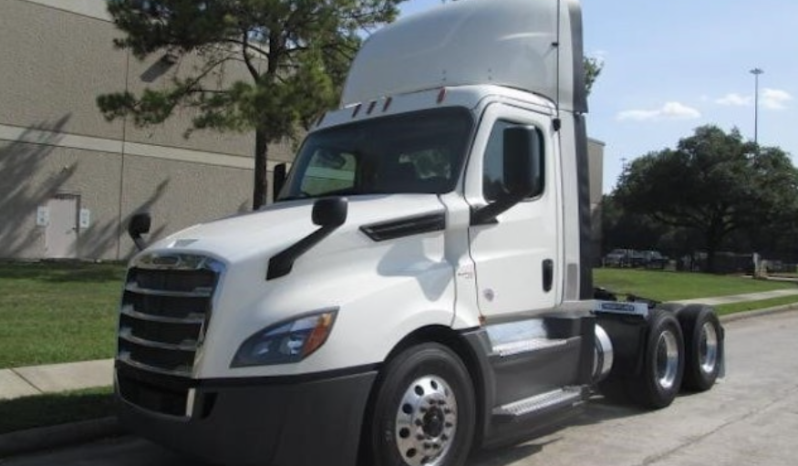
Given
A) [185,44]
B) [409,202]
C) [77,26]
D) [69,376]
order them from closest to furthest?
[409,202] < [69,376] < [185,44] < [77,26]

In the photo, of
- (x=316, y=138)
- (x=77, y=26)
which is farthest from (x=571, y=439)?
(x=77, y=26)

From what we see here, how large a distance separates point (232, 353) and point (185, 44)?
67.6 ft

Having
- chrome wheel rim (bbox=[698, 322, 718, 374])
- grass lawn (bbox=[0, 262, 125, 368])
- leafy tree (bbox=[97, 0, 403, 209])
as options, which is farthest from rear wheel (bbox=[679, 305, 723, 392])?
leafy tree (bbox=[97, 0, 403, 209])

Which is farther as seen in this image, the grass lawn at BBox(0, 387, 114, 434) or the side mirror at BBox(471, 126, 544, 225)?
the grass lawn at BBox(0, 387, 114, 434)

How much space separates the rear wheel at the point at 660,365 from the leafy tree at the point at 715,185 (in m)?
54.4

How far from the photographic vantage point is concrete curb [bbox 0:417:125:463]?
6359mm

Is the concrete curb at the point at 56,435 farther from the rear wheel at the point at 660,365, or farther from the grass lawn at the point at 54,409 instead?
the rear wheel at the point at 660,365

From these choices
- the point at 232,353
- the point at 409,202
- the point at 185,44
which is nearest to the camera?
the point at 232,353

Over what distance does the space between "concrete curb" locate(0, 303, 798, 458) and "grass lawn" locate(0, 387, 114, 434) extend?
12cm

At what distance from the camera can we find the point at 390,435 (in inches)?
201

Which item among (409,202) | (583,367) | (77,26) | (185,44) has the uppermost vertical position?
(77,26)

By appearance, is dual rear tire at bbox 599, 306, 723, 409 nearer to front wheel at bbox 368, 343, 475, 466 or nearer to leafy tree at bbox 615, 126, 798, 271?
front wheel at bbox 368, 343, 475, 466

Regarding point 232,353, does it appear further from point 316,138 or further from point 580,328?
point 580,328

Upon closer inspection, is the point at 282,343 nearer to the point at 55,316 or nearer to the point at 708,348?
the point at 708,348
